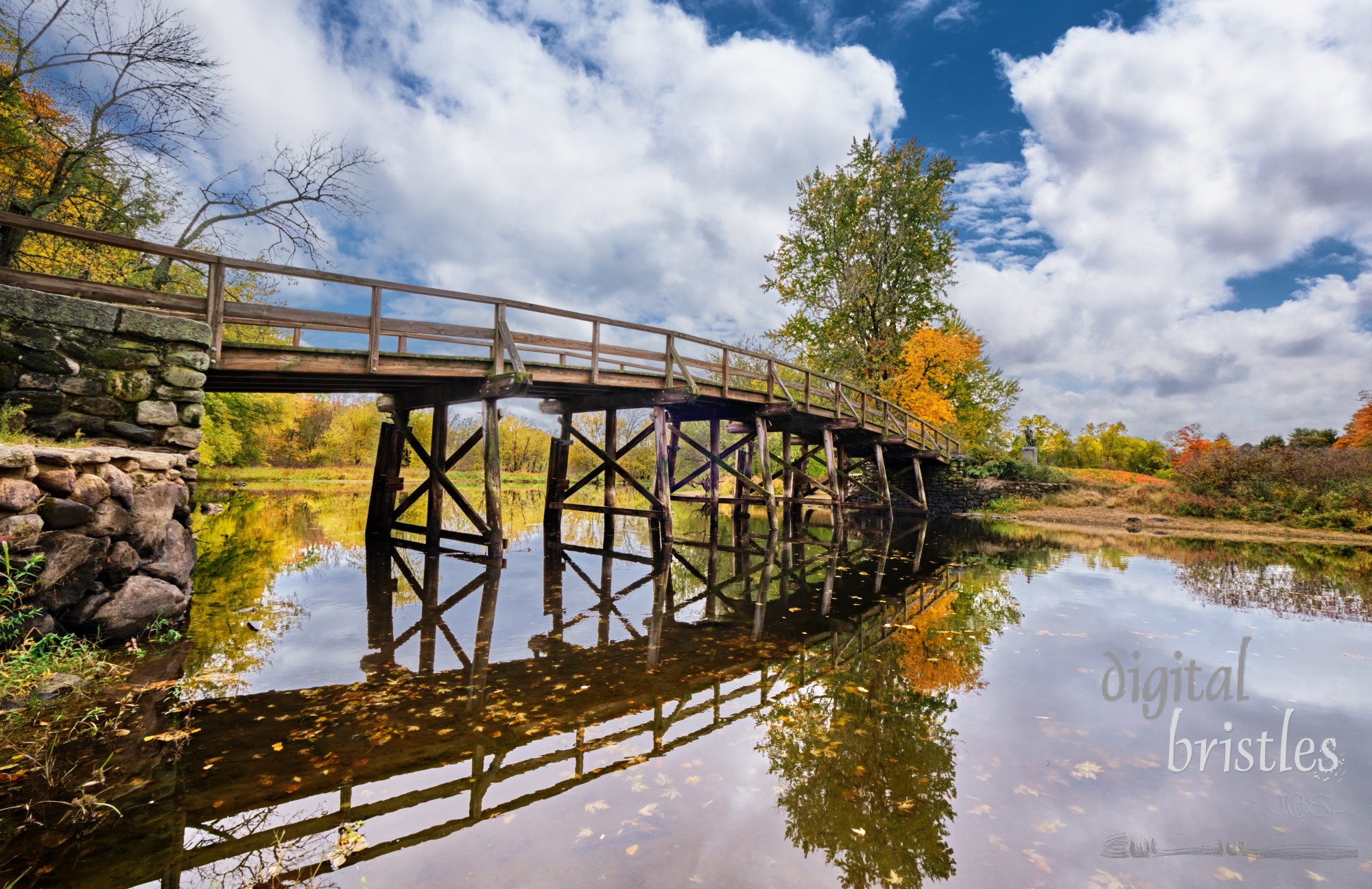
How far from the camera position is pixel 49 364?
5.61 m

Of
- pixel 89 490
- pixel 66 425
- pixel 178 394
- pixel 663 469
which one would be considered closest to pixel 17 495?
pixel 89 490

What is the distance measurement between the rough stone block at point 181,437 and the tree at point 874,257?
2598 cm

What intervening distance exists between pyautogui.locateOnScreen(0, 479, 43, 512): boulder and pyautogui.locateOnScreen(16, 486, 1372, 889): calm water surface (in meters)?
1.78

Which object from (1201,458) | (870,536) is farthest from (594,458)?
(1201,458)

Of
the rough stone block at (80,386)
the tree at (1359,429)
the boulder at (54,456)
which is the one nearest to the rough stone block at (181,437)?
the rough stone block at (80,386)

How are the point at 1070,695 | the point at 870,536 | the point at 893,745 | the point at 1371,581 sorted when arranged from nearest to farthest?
1. the point at 893,745
2. the point at 1070,695
3. the point at 1371,581
4. the point at 870,536

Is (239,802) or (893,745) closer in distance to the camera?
(239,802)

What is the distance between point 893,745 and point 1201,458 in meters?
27.4

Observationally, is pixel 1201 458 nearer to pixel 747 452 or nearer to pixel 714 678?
pixel 747 452

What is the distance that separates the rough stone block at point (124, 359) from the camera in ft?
19.3

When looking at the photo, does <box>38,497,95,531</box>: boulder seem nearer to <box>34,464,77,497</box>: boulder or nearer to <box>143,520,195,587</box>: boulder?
<box>34,464,77,497</box>: boulder

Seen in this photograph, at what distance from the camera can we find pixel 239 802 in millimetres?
3020

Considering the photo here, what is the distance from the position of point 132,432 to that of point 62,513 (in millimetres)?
1593

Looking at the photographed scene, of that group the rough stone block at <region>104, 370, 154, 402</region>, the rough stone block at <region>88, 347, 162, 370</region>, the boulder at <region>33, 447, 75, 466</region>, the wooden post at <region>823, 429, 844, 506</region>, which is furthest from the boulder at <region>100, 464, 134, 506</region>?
the wooden post at <region>823, 429, 844, 506</region>
